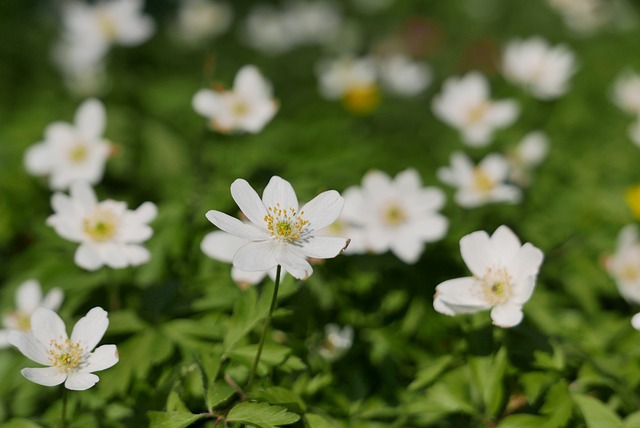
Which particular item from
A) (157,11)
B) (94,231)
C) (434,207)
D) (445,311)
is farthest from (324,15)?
(445,311)

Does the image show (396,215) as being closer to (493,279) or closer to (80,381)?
(493,279)

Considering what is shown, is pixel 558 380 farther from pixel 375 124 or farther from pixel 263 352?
pixel 375 124

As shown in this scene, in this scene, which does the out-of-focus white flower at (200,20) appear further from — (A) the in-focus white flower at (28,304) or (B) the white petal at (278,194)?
(B) the white petal at (278,194)

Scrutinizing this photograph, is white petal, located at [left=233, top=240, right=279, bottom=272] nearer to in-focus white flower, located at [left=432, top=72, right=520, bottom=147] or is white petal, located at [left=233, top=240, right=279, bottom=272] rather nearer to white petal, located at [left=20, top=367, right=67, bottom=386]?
white petal, located at [left=20, top=367, right=67, bottom=386]

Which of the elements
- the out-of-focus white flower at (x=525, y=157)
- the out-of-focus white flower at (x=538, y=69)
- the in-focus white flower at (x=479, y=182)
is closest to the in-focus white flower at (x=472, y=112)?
the out-of-focus white flower at (x=525, y=157)

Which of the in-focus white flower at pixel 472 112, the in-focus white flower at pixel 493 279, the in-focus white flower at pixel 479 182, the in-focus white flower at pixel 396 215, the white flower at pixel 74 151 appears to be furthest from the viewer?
the in-focus white flower at pixel 472 112

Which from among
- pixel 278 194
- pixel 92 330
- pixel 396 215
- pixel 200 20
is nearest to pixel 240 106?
pixel 396 215
